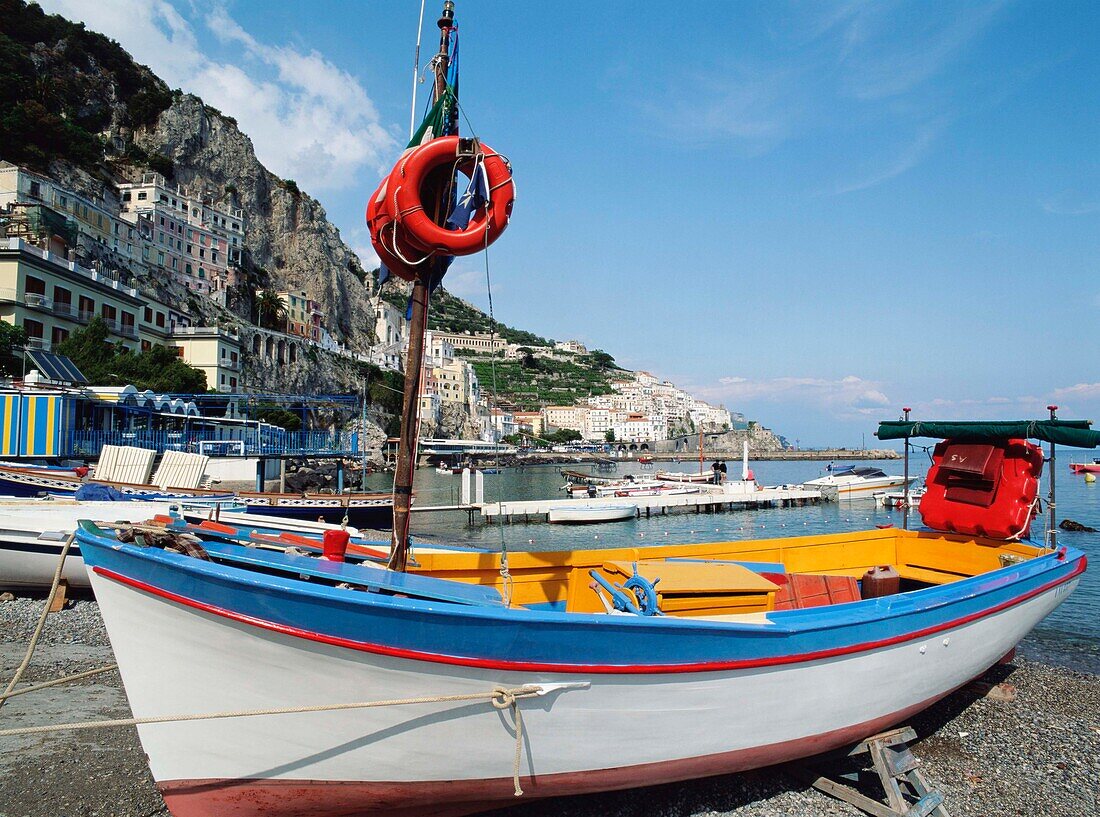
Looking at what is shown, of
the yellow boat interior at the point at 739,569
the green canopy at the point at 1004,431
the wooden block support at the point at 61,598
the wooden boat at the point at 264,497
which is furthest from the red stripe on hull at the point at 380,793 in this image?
the wooden boat at the point at 264,497

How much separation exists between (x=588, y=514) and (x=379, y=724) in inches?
1152

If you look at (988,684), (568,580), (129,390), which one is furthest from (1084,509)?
(129,390)

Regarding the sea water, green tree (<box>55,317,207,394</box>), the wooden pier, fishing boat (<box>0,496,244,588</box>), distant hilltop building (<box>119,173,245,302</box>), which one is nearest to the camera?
fishing boat (<box>0,496,244,588</box>)

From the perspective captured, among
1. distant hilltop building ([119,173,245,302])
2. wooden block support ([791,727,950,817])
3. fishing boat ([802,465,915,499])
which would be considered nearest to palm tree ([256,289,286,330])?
distant hilltop building ([119,173,245,302])

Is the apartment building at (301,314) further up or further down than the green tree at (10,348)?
further up

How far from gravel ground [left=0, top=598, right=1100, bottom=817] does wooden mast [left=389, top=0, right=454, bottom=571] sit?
2803mm

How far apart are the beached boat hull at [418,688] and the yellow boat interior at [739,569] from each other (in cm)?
65

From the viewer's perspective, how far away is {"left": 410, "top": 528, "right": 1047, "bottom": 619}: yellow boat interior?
20.3 ft

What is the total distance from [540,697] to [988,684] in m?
8.40

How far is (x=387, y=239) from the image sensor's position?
5.93 meters

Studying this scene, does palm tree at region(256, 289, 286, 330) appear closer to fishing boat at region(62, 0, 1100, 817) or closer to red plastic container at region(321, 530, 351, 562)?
red plastic container at region(321, 530, 351, 562)

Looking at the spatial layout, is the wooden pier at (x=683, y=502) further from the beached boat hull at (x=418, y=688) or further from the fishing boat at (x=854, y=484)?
the beached boat hull at (x=418, y=688)

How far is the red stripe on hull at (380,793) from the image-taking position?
505 centimetres

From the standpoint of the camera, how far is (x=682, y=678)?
16.7ft
